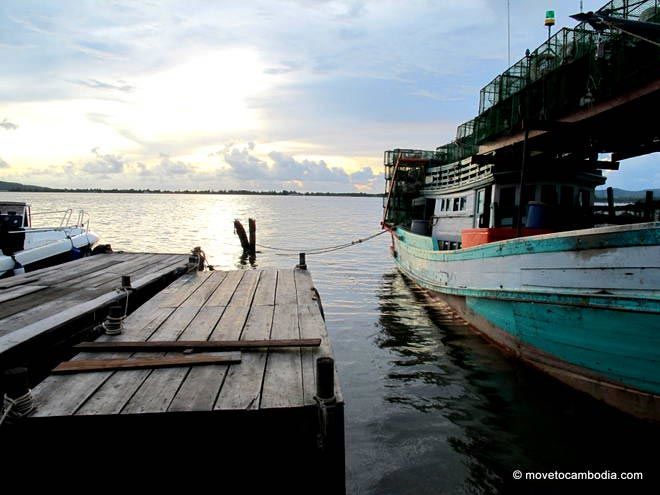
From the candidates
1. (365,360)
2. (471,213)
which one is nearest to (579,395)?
(365,360)

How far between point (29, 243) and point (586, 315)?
17.1 meters

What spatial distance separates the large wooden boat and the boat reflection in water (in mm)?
394

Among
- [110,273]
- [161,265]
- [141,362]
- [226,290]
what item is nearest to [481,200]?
[226,290]

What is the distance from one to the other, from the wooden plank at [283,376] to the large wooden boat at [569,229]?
4.85 metres

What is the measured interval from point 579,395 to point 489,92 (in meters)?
9.84

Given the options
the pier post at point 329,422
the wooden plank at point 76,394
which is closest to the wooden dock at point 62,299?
the wooden plank at point 76,394

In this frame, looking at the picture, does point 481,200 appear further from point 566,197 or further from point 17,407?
point 17,407

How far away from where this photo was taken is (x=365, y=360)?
1056 cm

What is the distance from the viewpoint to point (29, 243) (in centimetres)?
1588

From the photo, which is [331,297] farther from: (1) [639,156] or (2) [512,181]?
(1) [639,156]

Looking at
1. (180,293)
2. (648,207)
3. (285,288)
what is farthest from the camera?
(648,207)

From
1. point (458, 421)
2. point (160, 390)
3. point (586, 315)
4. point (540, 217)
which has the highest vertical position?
point (540, 217)

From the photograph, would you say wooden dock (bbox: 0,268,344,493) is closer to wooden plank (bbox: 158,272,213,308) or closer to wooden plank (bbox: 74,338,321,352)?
wooden plank (bbox: 74,338,321,352)

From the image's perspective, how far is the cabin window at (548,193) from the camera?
13641 millimetres
